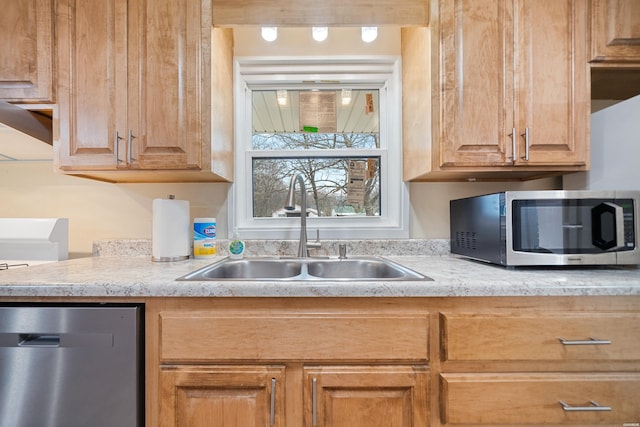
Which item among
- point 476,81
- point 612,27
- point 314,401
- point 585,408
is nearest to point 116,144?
point 314,401

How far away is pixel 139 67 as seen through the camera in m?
1.24

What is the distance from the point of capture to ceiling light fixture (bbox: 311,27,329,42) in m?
1.56

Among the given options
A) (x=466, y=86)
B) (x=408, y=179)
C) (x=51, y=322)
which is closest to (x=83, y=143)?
(x=51, y=322)

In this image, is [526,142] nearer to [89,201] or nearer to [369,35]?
[369,35]

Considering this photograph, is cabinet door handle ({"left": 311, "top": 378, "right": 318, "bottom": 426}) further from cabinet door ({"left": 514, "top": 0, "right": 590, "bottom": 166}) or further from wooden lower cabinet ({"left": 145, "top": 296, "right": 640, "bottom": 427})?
cabinet door ({"left": 514, "top": 0, "right": 590, "bottom": 166})

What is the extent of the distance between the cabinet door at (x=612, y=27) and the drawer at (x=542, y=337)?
107 cm

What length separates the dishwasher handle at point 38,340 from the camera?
0.91 metres

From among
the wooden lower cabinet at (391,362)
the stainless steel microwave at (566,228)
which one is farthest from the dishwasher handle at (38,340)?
the stainless steel microwave at (566,228)

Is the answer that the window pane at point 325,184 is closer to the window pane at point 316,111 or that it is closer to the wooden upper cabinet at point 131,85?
the window pane at point 316,111

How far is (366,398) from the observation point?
0.91 metres

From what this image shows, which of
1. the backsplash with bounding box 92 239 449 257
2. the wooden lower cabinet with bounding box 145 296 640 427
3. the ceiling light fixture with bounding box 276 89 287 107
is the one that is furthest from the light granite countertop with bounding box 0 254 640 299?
the ceiling light fixture with bounding box 276 89 287 107

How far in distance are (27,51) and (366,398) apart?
1905 millimetres

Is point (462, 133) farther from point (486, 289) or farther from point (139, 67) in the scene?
point (139, 67)

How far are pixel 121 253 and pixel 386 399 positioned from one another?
1478mm
